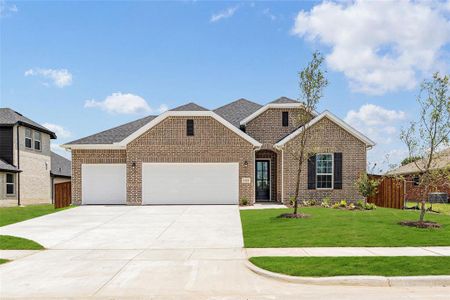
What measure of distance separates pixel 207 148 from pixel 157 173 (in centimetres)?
309

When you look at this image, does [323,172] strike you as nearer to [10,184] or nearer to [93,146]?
[93,146]

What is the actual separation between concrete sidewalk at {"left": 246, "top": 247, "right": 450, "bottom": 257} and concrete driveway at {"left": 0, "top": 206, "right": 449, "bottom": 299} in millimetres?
682

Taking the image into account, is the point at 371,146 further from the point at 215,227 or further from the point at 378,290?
the point at 378,290

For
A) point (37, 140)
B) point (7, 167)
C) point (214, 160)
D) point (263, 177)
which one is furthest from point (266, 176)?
point (37, 140)

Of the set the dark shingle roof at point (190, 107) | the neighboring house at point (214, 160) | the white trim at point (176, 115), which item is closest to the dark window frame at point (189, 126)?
the neighboring house at point (214, 160)

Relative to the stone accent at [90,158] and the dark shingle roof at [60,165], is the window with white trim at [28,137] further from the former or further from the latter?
the stone accent at [90,158]

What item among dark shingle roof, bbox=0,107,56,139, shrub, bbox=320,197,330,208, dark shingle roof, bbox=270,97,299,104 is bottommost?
shrub, bbox=320,197,330,208

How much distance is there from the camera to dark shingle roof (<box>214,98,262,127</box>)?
80.4ft

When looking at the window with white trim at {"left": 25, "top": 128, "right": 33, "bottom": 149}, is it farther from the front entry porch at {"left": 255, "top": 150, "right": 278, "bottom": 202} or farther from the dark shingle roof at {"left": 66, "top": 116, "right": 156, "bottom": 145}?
the front entry porch at {"left": 255, "top": 150, "right": 278, "bottom": 202}

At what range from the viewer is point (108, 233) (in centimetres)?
1245

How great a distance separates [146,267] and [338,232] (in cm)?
611

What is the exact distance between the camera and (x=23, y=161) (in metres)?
28.2

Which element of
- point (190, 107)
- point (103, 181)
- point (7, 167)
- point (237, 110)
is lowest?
point (103, 181)

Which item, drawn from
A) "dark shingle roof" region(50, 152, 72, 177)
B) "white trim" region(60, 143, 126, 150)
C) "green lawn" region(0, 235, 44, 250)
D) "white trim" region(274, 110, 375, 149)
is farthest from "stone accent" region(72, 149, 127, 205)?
"dark shingle roof" region(50, 152, 72, 177)
